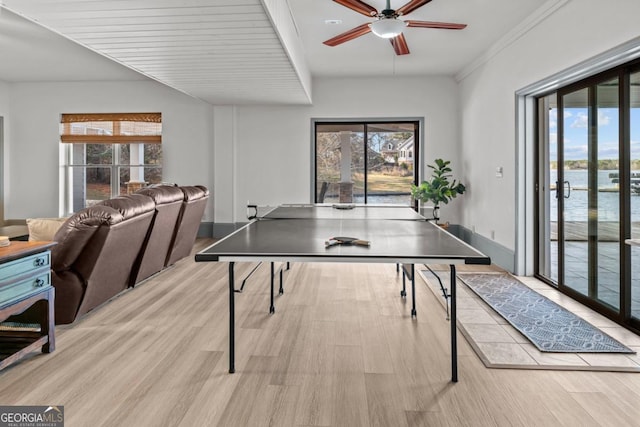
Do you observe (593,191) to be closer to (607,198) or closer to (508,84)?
(607,198)

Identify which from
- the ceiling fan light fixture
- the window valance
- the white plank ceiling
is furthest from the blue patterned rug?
the window valance

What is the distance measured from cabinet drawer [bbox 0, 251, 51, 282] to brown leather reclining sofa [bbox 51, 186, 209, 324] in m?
0.27

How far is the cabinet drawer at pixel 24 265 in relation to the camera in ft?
7.10

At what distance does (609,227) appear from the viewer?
10.7ft

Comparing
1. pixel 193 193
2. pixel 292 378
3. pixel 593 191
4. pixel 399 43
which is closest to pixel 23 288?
pixel 292 378

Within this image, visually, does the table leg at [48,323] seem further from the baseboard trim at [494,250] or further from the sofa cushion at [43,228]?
the baseboard trim at [494,250]

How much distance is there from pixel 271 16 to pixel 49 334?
2578 millimetres

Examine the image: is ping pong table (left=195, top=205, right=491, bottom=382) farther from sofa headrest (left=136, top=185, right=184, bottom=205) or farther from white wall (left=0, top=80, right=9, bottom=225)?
white wall (left=0, top=80, right=9, bottom=225)

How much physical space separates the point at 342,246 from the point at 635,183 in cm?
231

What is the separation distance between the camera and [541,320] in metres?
3.15

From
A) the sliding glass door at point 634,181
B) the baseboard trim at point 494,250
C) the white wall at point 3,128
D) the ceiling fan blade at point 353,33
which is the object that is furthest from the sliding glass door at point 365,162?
the white wall at point 3,128

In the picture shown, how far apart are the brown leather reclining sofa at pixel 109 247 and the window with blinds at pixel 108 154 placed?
11.5ft

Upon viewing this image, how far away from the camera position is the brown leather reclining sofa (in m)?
2.78

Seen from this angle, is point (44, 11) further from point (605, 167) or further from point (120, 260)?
point (605, 167)
